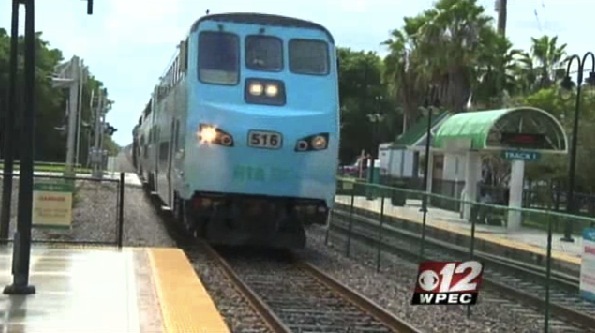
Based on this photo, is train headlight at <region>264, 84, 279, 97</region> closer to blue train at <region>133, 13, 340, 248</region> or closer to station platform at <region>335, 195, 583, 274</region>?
blue train at <region>133, 13, 340, 248</region>

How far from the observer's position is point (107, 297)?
1202cm

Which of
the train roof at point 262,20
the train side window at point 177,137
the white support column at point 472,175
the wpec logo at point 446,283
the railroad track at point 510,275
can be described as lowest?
the railroad track at point 510,275

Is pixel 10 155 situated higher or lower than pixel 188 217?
higher

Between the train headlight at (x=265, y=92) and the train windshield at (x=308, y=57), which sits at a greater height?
the train windshield at (x=308, y=57)

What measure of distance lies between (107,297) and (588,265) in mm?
5152

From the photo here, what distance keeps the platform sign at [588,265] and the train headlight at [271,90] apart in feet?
27.2

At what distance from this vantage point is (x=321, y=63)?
19.2 m

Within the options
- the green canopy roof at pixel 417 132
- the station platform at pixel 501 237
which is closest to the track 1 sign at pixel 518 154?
the station platform at pixel 501 237

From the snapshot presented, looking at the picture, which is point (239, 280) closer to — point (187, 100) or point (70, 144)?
point (187, 100)

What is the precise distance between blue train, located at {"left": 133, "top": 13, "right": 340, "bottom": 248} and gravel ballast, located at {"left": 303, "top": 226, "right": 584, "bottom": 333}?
4.26 ft

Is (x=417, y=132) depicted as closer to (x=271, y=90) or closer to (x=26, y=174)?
(x=271, y=90)

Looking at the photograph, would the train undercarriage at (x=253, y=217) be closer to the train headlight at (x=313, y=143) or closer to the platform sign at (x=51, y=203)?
the train headlight at (x=313, y=143)

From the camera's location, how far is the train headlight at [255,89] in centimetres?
1866

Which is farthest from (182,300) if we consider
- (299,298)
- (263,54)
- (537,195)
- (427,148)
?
(427,148)
